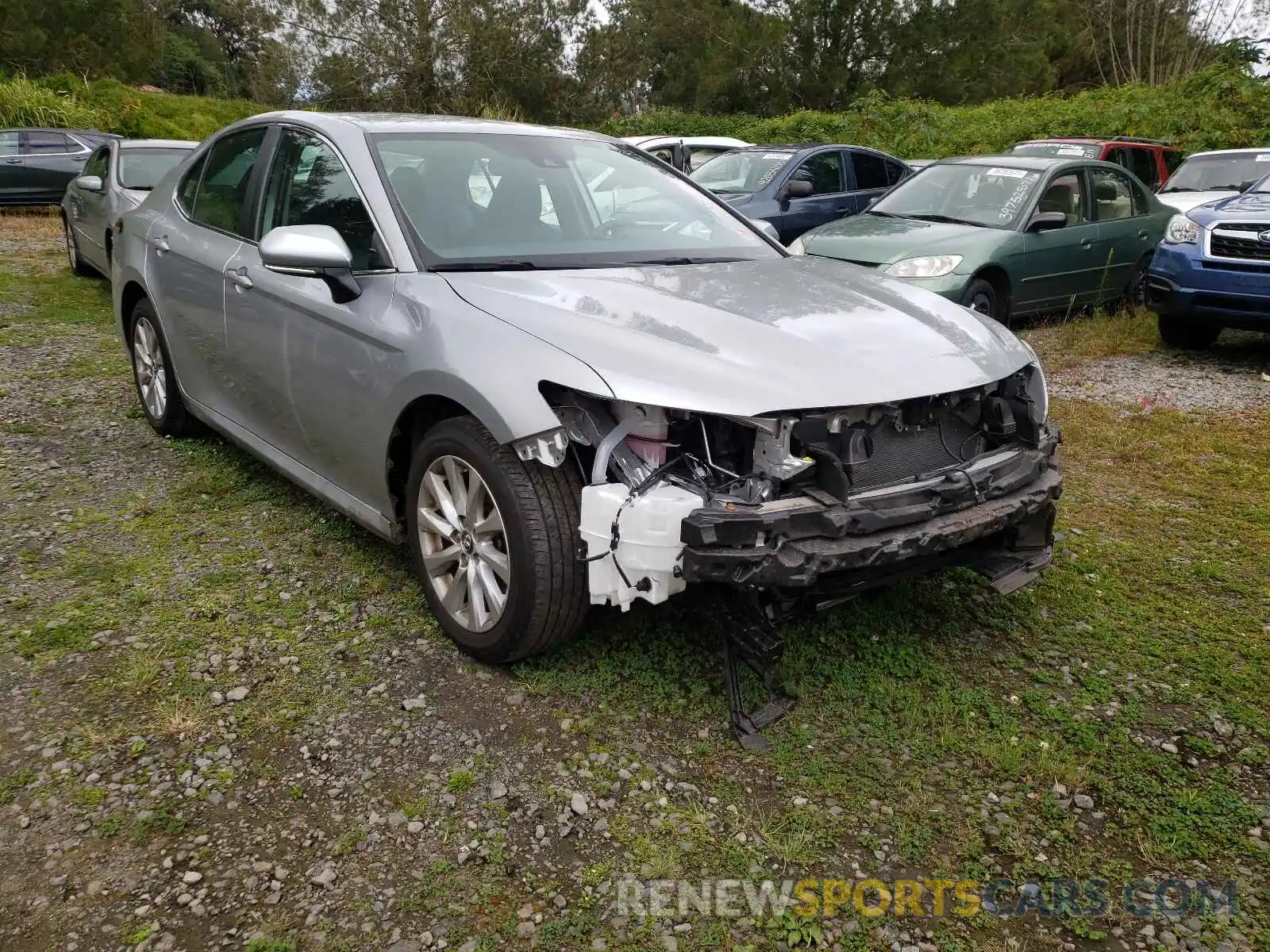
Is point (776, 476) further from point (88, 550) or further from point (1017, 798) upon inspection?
point (88, 550)

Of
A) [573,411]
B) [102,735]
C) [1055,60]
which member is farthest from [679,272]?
[1055,60]

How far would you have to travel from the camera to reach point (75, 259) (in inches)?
391

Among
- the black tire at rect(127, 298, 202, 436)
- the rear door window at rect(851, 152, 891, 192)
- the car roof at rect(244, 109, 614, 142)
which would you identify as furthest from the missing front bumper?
the rear door window at rect(851, 152, 891, 192)

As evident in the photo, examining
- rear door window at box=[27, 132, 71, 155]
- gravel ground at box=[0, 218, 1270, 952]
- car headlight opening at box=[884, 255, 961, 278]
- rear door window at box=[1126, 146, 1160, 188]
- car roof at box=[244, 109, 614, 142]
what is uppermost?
rear door window at box=[1126, 146, 1160, 188]

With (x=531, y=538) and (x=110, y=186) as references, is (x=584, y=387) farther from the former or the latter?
(x=110, y=186)

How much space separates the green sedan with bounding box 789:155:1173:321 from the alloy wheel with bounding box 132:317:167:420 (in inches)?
183

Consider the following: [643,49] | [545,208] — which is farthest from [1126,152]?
[643,49]

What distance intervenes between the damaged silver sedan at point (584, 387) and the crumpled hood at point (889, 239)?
3.48 m

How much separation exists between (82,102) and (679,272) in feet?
78.2

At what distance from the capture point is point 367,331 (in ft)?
10.1

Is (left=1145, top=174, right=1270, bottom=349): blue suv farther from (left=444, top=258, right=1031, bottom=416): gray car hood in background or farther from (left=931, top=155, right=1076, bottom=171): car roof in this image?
(left=444, top=258, right=1031, bottom=416): gray car hood in background

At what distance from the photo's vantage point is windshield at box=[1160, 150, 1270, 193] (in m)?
10.4

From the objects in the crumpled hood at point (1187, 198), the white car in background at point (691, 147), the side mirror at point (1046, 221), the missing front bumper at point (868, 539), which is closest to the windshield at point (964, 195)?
the side mirror at point (1046, 221)

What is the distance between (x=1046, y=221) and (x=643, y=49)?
94.9 ft
